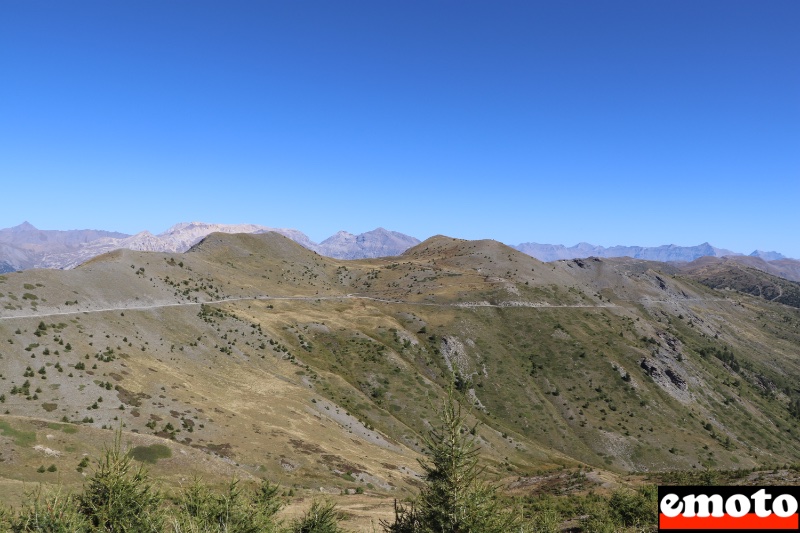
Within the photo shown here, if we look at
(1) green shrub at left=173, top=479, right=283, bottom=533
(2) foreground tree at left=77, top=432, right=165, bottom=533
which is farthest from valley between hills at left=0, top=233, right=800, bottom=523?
(2) foreground tree at left=77, top=432, right=165, bottom=533

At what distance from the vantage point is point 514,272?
191 m

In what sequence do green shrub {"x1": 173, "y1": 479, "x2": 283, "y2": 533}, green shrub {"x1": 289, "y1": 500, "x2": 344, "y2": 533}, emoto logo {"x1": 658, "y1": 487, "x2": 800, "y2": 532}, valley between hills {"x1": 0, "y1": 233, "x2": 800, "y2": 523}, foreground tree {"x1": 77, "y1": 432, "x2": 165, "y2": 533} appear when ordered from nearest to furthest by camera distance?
emoto logo {"x1": 658, "y1": 487, "x2": 800, "y2": 532} → foreground tree {"x1": 77, "y1": 432, "x2": 165, "y2": 533} → green shrub {"x1": 173, "y1": 479, "x2": 283, "y2": 533} → green shrub {"x1": 289, "y1": 500, "x2": 344, "y2": 533} → valley between hills {"x1": 0, "y1": 233, "x2": 800, "y2": 523}

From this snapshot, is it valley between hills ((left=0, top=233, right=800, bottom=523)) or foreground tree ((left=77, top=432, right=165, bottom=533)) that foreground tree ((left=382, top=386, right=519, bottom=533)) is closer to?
valley between hills ((left=0, top=233, right=800, bottom=523))

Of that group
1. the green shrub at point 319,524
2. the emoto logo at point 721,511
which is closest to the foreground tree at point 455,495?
the green shrub at point 319,524

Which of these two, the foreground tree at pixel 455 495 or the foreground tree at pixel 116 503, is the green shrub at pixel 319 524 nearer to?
the foreground tree at pixel 455 495

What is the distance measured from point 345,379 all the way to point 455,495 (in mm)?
84710

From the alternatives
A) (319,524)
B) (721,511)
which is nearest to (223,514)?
(319,524)

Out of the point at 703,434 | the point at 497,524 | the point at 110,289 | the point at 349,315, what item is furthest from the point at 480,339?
the point at 497,524

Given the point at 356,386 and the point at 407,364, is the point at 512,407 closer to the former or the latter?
the point at 407,364

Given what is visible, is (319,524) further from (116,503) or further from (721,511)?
(721,511)

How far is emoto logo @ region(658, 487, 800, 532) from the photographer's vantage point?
1745cm

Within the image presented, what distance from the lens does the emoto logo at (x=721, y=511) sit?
1745cm

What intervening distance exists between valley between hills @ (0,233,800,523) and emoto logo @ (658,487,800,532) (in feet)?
37.7

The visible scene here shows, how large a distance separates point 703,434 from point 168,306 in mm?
137910
